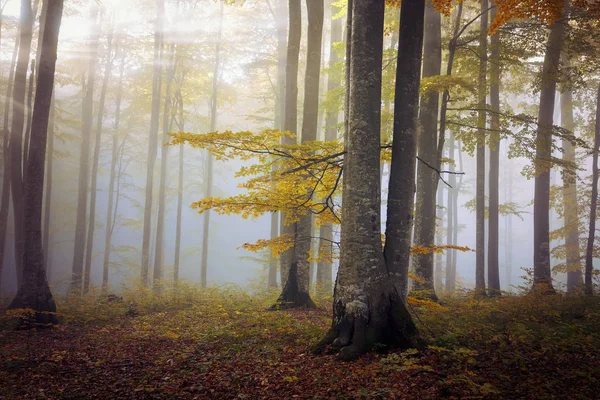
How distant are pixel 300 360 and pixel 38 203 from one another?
26.2 ft

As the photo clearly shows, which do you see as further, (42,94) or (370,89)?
(42,94)

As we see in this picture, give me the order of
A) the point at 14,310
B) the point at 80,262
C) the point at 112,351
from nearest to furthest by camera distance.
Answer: the point at 112,351
the point at 14,310
the point at 80,262

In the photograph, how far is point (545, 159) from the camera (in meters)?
11.5

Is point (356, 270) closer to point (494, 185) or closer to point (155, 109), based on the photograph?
point (494, 185)

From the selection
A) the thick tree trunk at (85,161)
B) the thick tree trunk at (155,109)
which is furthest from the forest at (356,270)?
the thick tree trunk at (155,109)

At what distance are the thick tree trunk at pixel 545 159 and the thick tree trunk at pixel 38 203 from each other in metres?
13.1

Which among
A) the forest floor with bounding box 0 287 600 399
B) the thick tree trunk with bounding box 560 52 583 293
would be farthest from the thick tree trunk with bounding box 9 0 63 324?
the thick tree trunk with bounding box 560 52 583 293

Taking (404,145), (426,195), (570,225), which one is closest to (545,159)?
(426,195)

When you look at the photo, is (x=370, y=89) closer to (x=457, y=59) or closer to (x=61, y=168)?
(x=457, y=59)

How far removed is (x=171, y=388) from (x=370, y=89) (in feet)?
16.7

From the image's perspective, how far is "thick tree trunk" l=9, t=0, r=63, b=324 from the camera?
9023 millimetres

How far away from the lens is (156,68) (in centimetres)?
1912

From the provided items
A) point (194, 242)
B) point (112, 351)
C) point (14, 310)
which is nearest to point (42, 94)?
point (14, 310)

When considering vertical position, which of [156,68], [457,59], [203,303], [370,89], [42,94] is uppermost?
[156,68]
